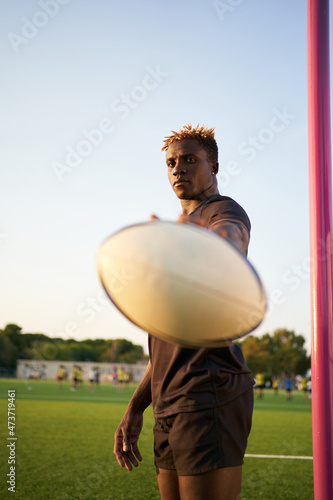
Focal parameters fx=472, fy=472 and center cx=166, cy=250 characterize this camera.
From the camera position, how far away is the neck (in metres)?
2.09

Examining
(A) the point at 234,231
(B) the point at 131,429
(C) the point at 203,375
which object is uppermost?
(A) the point at 234,231

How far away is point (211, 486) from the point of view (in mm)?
1634

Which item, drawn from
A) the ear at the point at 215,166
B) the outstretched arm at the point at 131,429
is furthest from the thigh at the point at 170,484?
the ear at the point at 215,166

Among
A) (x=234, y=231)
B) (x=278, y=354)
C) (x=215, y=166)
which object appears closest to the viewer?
(x=234, y=231)

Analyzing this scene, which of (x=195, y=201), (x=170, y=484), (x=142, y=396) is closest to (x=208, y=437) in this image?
(x=170, y=484)

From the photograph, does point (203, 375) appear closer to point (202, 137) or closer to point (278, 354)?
point (202, 137)

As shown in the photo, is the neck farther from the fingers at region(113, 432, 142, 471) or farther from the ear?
the fingers at region(113, 432, 142, 471)

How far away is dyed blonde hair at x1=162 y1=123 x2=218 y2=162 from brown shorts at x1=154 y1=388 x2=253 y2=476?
107 cm

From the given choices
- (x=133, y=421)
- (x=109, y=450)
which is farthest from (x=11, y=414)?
(x=133, y=421)

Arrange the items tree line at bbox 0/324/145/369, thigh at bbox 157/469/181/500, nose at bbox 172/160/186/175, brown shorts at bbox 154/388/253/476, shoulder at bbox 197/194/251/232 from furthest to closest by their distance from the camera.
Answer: tree line at bbox 0/324/145/369, nose at bbox 172/160/186/175, thigh at bbox 157/469/181/500, brown shorts at bbox 154/388/253/476, shoulder at bbox 197/194/251/232

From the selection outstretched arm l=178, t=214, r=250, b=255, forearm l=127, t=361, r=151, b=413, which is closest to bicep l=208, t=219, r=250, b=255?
outstretched arm l=178, t=214, r=250, b=255

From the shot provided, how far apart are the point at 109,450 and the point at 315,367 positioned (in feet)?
19.0

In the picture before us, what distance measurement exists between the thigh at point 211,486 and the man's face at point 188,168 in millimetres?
1109

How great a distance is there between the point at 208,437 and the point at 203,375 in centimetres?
21
